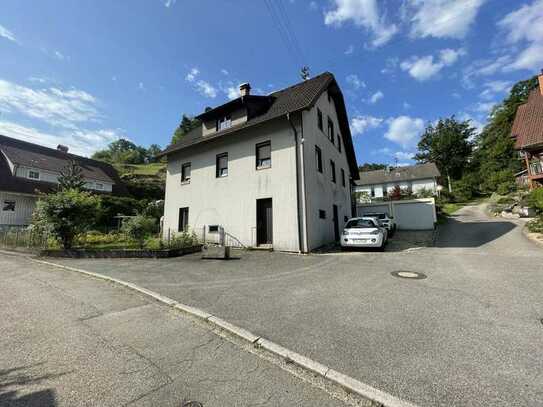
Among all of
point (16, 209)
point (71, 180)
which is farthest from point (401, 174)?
point (16, 209)

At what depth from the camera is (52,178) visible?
26.3 m

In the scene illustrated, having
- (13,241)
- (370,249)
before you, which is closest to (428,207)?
(370,249)

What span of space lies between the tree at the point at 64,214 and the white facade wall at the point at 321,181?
1094cm

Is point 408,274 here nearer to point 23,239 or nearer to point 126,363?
→ point 126,363

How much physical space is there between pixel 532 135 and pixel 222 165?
74.5 ft

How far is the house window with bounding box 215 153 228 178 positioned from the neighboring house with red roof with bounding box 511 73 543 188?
21548 mm

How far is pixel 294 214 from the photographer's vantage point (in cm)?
1155

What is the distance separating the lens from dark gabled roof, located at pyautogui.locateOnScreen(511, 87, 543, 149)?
17875 mm

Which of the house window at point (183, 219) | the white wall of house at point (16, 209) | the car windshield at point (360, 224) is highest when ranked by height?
the white wall of house at point (16, 209)

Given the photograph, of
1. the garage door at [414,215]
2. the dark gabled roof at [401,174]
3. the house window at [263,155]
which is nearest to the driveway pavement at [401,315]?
the house window at [263,155]

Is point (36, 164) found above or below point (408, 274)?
above

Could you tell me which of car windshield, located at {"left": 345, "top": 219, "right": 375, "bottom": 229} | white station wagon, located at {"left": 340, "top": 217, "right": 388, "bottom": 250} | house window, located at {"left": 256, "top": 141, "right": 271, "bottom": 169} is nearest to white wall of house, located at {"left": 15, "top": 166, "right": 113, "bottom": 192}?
house window, located at {"left": 256, "top": 141, "right": 271, "bottom": 169}

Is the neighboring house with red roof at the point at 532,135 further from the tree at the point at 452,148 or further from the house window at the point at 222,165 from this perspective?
the tree at the point at 452,148

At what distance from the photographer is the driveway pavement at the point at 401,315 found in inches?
102
